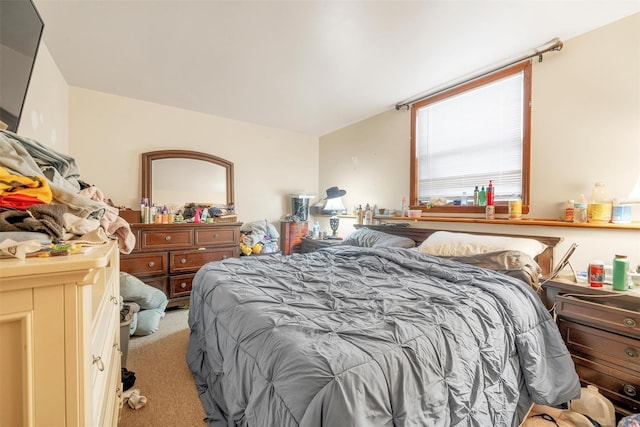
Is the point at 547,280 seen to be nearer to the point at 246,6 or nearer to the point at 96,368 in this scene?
the point at 96,368

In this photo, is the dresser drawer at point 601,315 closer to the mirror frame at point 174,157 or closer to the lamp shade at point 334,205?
the lamp shade at point 334,205

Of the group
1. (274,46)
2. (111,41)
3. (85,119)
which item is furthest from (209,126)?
(274,46)

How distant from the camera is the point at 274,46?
7.17 feet

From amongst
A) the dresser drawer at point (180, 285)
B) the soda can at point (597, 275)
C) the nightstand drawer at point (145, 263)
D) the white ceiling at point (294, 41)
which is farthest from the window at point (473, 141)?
the nightstand drawer at point (145, 263)

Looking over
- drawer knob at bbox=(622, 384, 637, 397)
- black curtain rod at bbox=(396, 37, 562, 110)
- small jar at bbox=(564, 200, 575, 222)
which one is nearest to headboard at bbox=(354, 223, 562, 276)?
small jar at bbox=(564, 200, 575, 222)

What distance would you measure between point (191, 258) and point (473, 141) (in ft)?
10.9

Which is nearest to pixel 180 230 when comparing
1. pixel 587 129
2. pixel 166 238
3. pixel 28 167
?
pixel 166 238

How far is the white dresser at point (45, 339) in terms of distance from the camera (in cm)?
50

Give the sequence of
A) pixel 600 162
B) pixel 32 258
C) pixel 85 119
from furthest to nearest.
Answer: pixel 85 119 → pixel 600 162 → pixel 32 258

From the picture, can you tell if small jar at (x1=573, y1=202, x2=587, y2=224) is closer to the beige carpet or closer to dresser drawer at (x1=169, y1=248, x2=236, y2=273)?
the beige carpet

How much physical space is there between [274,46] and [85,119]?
2339mm

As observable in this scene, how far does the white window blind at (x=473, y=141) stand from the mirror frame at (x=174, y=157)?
250 centimetres

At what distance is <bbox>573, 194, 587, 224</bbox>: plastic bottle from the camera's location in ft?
6.24

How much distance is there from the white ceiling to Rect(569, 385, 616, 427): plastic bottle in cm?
231
